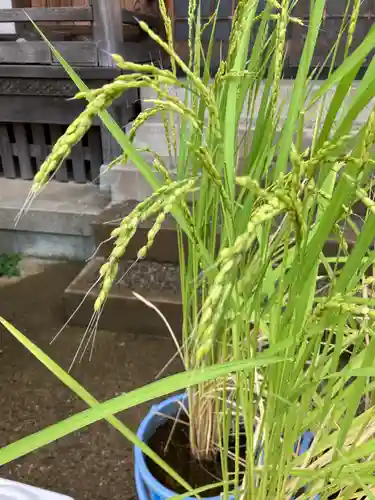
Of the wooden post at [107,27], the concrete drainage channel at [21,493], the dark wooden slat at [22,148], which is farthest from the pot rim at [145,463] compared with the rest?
the dark wooden slat at [22,148]

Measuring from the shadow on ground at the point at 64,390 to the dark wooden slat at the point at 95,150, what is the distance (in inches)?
25.4

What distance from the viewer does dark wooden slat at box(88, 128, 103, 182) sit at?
8.14 feet

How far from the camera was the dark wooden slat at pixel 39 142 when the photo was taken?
8.51 ft

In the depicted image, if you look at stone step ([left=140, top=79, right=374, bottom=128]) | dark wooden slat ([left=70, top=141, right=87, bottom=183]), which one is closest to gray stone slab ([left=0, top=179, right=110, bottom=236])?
dark wooden slat ([left=70, top=141, right=87, bottom=183])

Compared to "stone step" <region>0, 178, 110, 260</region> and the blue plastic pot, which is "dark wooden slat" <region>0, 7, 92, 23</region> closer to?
"stone step" <region>0, 178, 110, 260</region>

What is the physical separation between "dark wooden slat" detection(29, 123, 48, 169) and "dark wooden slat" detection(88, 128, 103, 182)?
28 cm

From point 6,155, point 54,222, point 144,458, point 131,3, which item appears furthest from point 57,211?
point 131,3

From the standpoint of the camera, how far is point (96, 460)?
137cm

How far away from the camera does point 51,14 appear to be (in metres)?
2.29

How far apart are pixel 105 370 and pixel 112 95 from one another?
58.4 inches

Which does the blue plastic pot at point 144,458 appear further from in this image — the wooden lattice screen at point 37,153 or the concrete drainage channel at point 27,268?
the wooden lattice screen at point 37,153

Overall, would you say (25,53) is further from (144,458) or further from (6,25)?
(144,458)

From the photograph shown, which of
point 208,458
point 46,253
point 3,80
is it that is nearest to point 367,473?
point 208,458

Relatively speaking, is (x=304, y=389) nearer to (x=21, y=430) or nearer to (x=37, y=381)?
(x=21, y=430)
